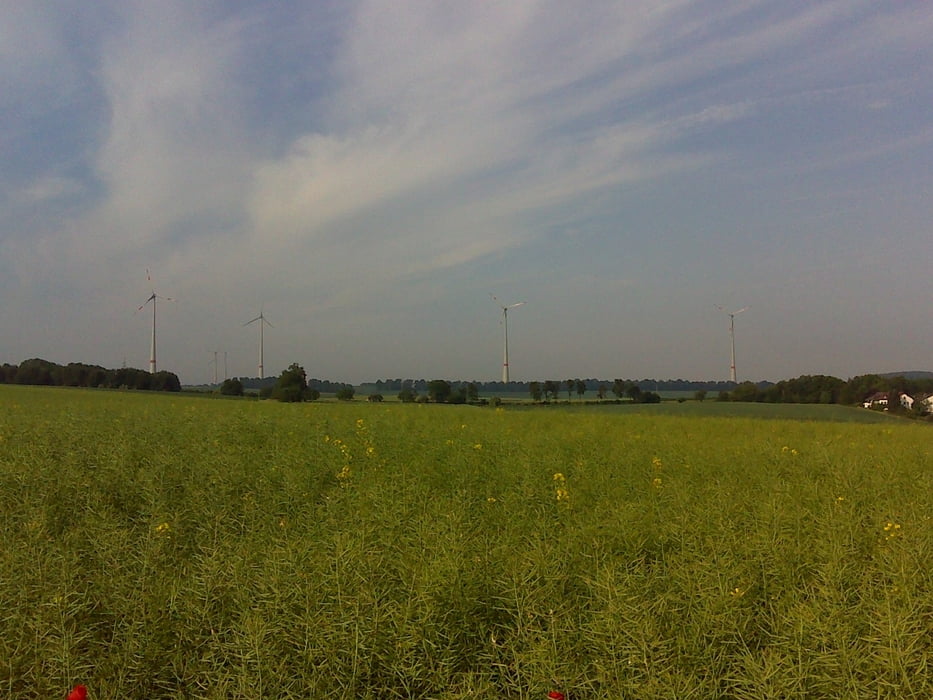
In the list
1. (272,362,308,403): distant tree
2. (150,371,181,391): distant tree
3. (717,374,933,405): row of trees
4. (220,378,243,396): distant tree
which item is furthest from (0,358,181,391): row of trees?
(717,374,933,405): row of trees

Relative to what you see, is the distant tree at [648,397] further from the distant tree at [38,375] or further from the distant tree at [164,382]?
the distant tree at [38,375]

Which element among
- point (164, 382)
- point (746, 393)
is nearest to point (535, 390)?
point (746, 393)

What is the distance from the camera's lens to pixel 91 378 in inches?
2472

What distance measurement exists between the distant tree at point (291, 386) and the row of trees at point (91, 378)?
17398 millimetres

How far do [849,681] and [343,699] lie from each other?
2.48m

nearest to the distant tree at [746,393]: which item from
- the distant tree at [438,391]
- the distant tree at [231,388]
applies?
the distant tree at [438,391]

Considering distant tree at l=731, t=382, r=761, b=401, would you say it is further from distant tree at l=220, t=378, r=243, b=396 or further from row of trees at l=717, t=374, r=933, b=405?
distant tree at l=220, t=378, r=243, b=396

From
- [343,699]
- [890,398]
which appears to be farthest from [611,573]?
[890,398]

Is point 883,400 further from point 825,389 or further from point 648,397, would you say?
point 648,397

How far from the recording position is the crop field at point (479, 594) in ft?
10.1

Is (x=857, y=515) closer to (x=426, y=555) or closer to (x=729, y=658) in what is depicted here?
(x=729, y=658)

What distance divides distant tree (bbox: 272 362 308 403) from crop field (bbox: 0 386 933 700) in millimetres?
40796

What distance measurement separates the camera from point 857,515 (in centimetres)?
563

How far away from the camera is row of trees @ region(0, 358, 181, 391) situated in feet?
203
